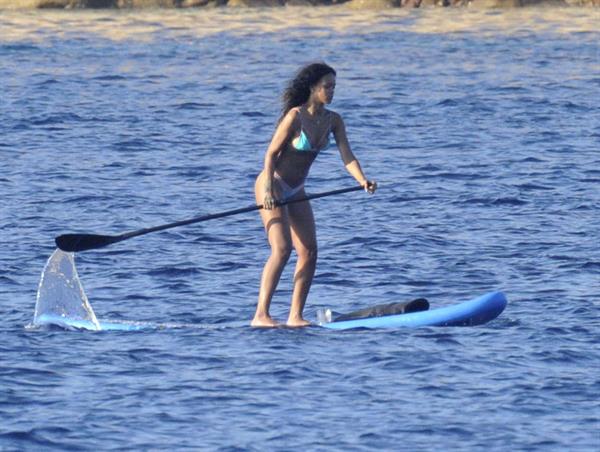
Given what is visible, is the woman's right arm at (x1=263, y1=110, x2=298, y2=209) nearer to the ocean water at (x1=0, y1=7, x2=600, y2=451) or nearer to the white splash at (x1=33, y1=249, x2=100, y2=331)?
the ocean water at (x1=0, y1=7, x2=600, y2=451)

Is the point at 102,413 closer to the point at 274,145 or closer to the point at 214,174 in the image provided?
the point at 274,145

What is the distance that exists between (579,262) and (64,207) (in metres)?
5.83

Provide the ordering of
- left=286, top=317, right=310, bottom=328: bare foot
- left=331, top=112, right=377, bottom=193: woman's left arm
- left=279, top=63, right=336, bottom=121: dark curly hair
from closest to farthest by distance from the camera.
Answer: left=279, top=63, right=336, bottom=121: dark curly hair < left=331, top=112, right=377, bottom=193: woman's left arm < left=286, top=317, right=310, bottom=328: bare foot

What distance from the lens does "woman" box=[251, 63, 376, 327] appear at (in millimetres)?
11930

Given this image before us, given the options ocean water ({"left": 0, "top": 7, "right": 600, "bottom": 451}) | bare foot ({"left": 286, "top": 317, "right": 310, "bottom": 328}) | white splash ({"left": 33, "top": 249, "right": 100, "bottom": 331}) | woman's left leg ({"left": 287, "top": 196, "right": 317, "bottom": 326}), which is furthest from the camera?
white splash ({"left": 33, "top": 249, "right": 100, "bottom": 331})

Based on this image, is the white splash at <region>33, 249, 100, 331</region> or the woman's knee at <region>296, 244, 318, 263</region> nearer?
the woman's knee at <region>296, 244, 318, 263</region>

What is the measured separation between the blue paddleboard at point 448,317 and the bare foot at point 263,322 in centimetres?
40

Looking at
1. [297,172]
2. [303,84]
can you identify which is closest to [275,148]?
[297,172]

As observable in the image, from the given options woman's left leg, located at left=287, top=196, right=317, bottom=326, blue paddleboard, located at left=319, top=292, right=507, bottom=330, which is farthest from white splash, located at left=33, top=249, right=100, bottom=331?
blue paddleboard, located at left=319, top=292, right=507, bottom=330

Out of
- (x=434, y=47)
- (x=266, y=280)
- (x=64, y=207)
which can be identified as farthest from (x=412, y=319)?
(x=434, y=47)

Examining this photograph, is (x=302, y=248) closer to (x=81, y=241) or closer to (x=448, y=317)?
(x=448, y=317)

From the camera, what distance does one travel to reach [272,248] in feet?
40.1

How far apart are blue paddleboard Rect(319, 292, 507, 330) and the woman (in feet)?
1.47

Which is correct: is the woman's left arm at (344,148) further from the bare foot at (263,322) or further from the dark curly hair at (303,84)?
the bare foot at (263,322)
